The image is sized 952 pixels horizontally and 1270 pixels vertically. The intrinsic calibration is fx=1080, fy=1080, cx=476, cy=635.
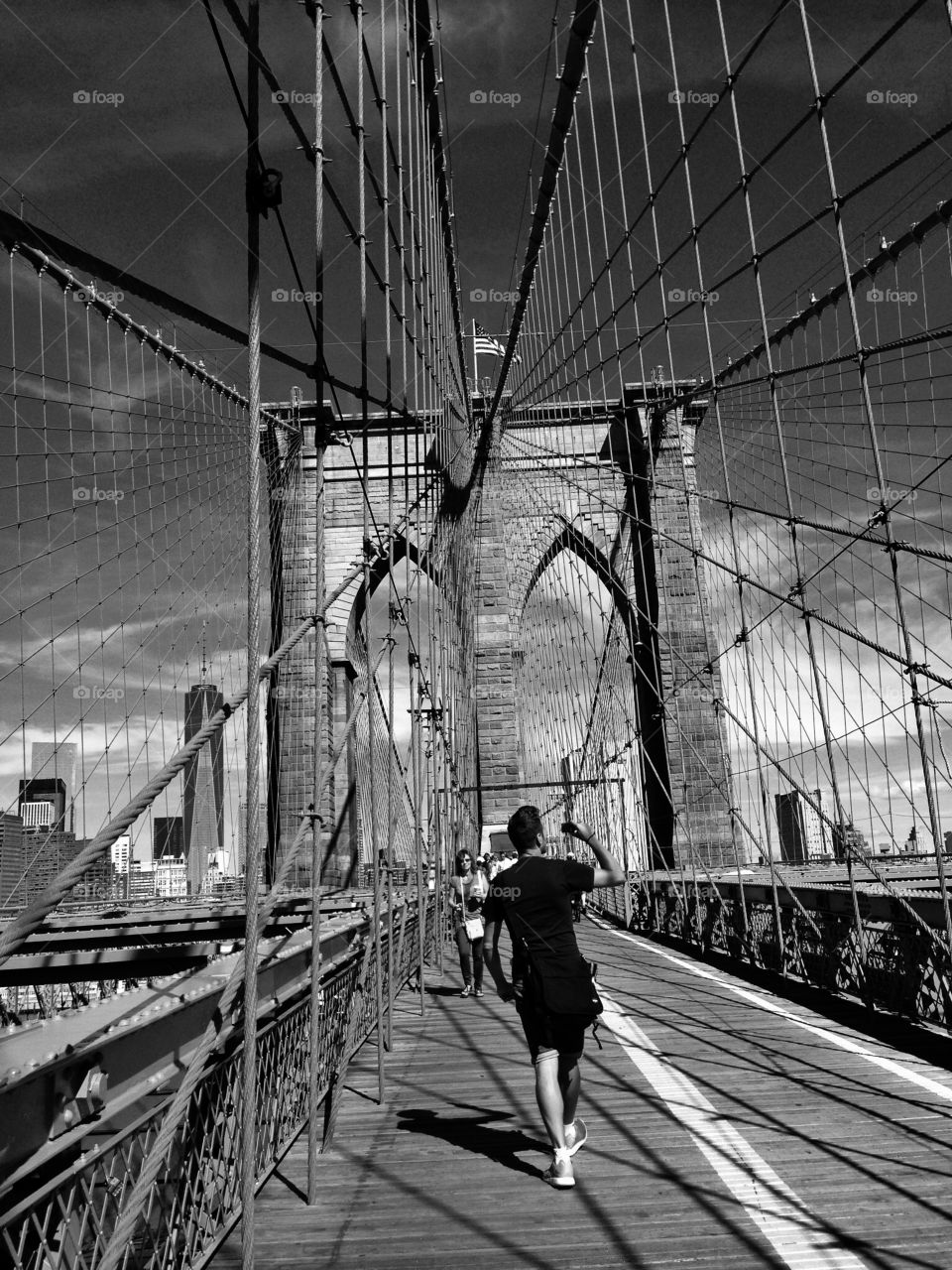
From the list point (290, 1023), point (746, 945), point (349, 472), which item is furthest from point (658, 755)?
point (290, 1023)

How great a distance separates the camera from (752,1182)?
2844 millimetres

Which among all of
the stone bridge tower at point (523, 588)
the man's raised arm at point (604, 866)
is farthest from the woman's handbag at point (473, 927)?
the stone bridge tower at point (523, 588)

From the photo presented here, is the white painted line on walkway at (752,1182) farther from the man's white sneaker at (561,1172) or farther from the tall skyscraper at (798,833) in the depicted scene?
the tall skyscraper at (798,833)

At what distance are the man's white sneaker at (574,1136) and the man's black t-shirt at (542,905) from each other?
46cm

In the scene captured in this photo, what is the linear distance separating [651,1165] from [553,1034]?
46 cm

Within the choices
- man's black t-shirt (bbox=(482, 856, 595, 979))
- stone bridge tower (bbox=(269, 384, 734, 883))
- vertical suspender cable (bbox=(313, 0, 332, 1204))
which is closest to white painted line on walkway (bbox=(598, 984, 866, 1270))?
man's black t-shirt (bbox=(482, 856, 595, 979))

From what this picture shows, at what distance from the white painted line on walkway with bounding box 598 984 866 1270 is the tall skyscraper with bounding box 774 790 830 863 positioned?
8.95 metres

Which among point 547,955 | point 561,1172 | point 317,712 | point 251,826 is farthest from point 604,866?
point 251,826

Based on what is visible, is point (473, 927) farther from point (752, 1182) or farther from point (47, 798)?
point (47, 798)

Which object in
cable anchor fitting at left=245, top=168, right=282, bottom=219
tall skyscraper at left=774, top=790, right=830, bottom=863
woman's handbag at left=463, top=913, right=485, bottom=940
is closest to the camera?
cable anchor fitting at left=245, top=168, right=282, bottom=219

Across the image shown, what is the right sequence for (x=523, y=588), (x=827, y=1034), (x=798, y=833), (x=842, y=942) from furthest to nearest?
1. (x=523, y=588)
2. (x=798, y=833)
3. (x=842, y=942)
4. (x=827, y=1034)

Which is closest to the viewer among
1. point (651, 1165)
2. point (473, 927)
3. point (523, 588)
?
point (651, 1165)

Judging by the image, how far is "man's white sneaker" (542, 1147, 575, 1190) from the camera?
288 cm

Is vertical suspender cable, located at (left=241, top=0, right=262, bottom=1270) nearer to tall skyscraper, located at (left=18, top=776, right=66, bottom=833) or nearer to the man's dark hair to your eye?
the man's dark hair
